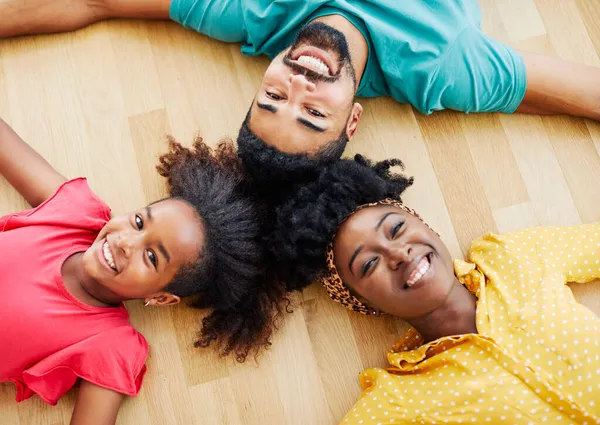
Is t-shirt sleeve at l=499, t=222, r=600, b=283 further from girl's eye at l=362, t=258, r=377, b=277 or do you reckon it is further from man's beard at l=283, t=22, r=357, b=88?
man's beard at l=283, t=22, r=357, b=88

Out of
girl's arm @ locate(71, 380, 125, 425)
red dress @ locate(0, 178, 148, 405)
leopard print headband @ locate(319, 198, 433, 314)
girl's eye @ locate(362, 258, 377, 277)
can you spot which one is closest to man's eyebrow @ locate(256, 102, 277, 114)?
leopard print headband @ locate(319, 198, 433, 314)

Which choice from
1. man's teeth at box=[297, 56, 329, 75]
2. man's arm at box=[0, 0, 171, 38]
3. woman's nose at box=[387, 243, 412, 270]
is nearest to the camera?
woman's nose at box=[387, 243, 412, 270]

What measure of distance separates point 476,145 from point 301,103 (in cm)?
57

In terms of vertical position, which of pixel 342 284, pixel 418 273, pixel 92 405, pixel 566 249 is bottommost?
pixel 92 405

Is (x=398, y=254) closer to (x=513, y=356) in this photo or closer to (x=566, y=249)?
(x=513, y=356)

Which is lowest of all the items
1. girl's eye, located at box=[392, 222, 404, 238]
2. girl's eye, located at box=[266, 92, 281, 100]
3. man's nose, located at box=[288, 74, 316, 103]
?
girl's eye, located at box=[392, 222, 404, 238]

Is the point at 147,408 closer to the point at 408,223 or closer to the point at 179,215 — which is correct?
the point at 179,215

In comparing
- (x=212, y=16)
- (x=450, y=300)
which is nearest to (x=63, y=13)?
(x=212, y=16)

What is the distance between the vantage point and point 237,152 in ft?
4.29

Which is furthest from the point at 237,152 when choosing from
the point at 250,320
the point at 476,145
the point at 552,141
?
the point at 552,141

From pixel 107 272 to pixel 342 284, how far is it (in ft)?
1.75

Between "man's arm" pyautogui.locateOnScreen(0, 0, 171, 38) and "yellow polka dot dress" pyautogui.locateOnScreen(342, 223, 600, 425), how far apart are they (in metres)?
1.09

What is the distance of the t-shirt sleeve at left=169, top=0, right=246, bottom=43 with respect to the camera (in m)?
1.37

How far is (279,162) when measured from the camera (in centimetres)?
119
